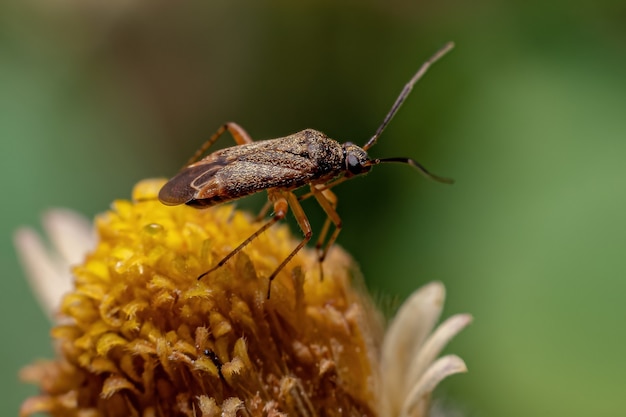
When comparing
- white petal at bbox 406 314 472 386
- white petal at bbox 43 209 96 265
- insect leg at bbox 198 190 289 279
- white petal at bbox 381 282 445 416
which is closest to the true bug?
insect leg at bbox 198 190 289 279

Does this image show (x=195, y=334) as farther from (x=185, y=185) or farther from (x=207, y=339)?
(x=185, y=185)

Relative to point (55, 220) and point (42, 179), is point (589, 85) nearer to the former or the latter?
point (55, 220)

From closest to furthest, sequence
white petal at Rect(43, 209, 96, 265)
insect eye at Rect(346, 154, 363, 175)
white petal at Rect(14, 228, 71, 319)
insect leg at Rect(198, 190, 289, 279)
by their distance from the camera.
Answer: insect leg at Rect(198, 190, 289, 279) < insect eye at Rect(346, 154, 363, 175) < white petal at Rect(14, 228, 71, 319) < white petal at Rect(43, 209, 96, 265)

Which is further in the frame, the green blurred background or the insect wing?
the green blurred background

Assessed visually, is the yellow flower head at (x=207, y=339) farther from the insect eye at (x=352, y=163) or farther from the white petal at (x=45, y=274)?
the white petal at (x=45, y=274)

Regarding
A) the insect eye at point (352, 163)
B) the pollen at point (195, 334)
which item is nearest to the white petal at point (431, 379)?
the pollen at point (195, 334)

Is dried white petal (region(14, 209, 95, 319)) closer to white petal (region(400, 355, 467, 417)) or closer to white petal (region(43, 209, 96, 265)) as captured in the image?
white petal (region(43, 209, 96, 265))
